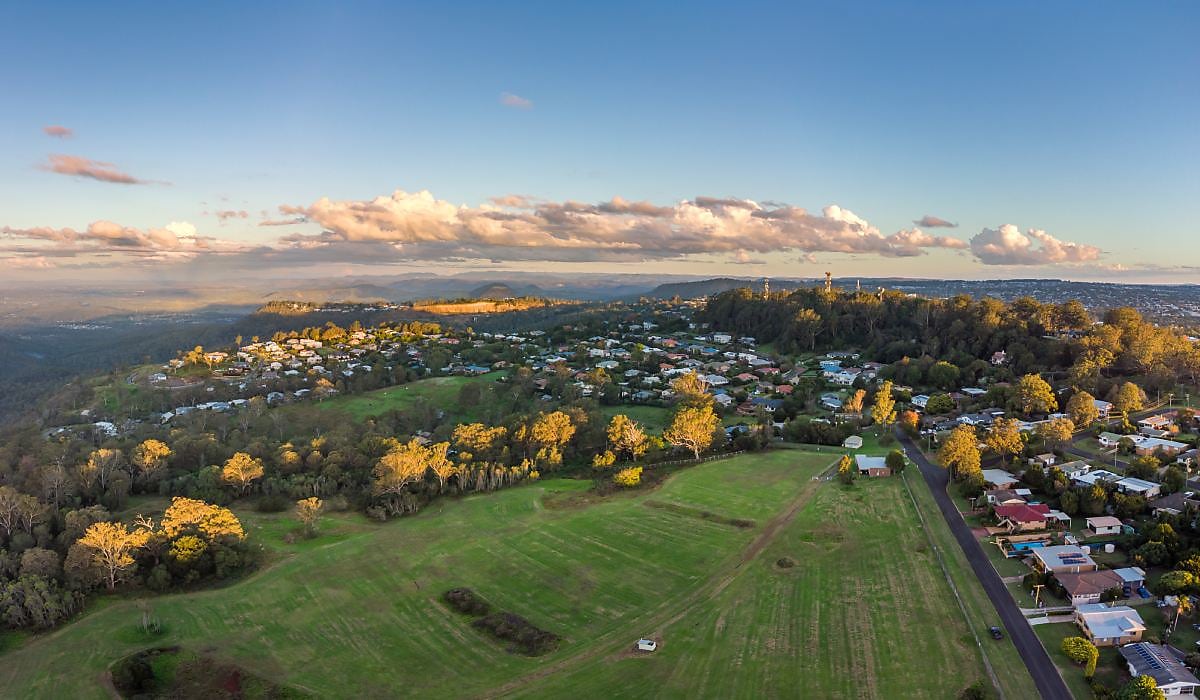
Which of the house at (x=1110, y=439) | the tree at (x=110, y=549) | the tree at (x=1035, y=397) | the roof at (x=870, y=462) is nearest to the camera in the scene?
the tree at (x=110, y=549)

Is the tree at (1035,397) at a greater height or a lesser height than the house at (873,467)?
greater

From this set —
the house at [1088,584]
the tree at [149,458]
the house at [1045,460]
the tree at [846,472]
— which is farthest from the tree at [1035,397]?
the tree at [149,458]

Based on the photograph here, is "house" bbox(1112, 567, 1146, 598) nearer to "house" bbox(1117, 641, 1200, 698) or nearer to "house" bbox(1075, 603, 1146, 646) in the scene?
"house" bbox(1075, 603, 1146, 646)

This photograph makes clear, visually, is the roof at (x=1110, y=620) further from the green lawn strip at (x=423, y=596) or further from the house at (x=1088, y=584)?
the green lawn strip at (x=423, y=596)

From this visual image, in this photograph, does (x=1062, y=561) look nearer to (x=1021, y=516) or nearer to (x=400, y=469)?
(x=1021, y=516)

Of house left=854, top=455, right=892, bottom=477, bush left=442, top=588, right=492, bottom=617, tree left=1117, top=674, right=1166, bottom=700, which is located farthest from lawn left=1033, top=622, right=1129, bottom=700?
bush left=442, top=588, right=492, bottom=617

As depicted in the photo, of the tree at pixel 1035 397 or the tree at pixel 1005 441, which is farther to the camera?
the tree at pixel 1035 397

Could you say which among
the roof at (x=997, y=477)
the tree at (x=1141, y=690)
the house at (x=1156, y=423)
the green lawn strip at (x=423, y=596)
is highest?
the house at (x=1156, y=423)

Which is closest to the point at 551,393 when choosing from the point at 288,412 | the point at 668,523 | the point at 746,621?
the point at 288,412
